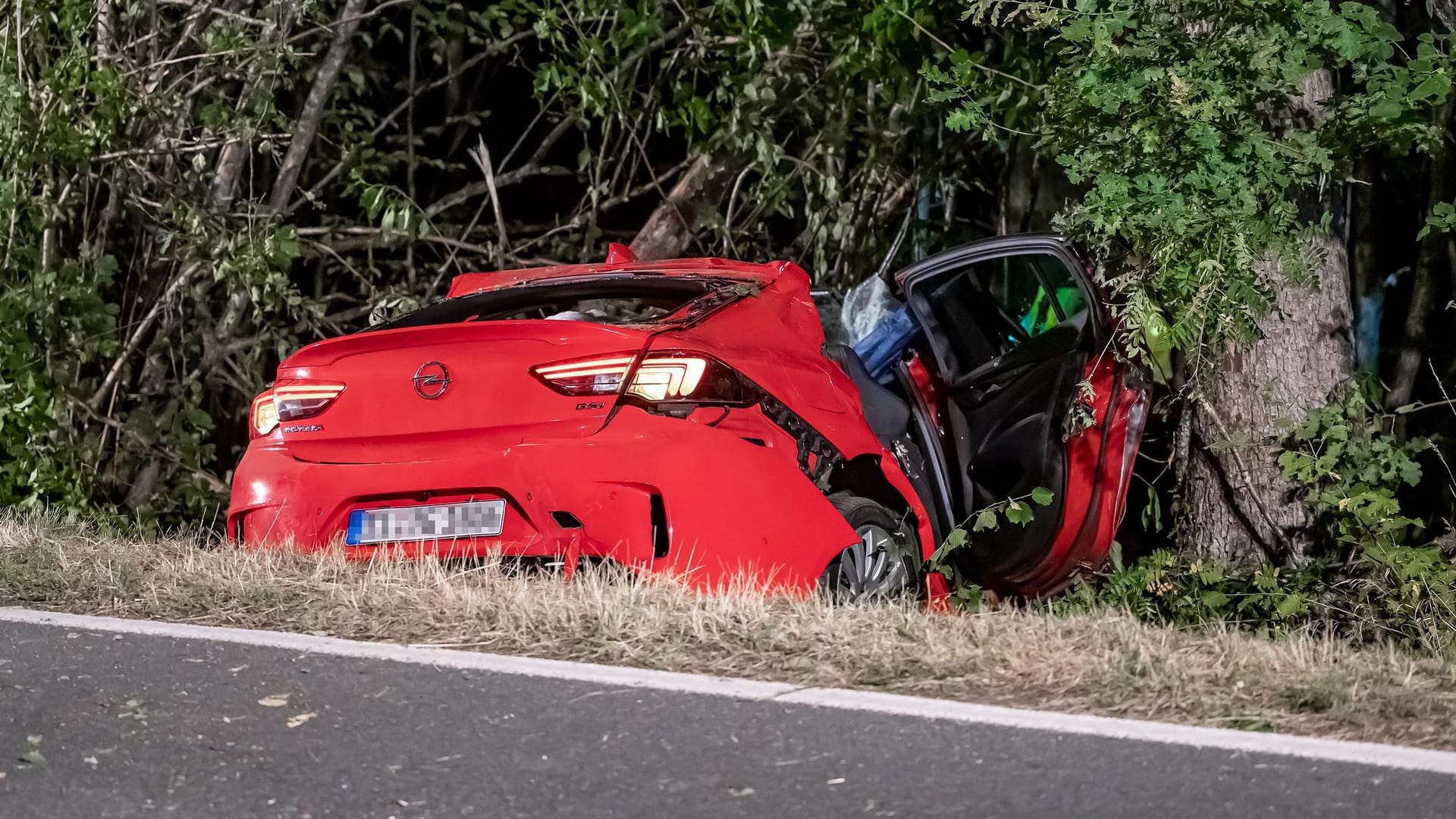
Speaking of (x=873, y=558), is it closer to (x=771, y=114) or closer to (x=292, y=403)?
(x=292, y=403)

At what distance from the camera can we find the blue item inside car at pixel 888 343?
690 cm

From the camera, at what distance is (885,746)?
380cm

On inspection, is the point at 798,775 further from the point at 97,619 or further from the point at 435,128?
the point at 435,128

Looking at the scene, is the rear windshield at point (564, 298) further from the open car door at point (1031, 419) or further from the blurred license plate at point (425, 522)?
the open car door at point (1031, 419)

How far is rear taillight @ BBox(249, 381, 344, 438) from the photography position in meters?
5.77

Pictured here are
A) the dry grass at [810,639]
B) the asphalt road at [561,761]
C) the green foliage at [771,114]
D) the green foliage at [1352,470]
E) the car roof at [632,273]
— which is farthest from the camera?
the green foliage at [771,114]

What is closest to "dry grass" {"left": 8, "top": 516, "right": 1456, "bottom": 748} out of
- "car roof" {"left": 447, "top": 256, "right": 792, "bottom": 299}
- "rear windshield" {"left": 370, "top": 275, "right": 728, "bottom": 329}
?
"rear windshield" {"left": 370, "top": 275, "right": 728, "bottom": 329}

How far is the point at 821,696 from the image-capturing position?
4230mm

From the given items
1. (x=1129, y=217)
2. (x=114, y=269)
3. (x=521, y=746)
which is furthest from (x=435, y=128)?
(x=521, y=746)

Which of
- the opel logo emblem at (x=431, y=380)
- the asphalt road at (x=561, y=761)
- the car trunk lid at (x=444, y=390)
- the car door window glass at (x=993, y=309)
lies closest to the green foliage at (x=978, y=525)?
the car door window glass at (x=993, y=309)

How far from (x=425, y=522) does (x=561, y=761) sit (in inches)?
77.8

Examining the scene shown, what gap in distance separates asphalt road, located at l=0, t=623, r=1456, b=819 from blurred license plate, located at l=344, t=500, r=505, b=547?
1.02 m

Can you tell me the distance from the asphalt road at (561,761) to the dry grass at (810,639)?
36 centimetres

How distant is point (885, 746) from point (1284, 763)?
0.82 meters
